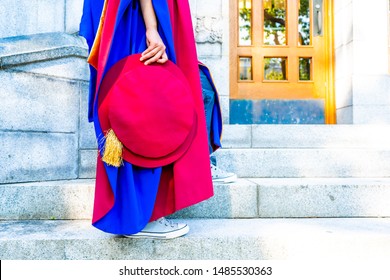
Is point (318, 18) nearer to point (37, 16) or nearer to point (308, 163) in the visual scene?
point (308, 163)

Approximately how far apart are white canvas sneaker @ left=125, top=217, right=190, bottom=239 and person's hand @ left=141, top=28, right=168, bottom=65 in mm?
856

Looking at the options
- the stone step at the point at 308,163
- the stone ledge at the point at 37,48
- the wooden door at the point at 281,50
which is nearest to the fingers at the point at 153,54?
the stone ledge at the point at 37,48

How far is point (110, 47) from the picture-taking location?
1.67m

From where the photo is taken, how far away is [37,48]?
2.56 metres

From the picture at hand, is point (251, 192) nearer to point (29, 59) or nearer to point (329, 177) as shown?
point (329, 177)

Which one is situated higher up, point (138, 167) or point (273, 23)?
point (273, 23)

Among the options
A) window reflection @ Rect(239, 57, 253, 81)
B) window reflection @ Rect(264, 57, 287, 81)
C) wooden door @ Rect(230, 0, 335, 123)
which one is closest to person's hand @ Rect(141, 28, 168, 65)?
wooden door @ Rect(230, 0, 335, 123)

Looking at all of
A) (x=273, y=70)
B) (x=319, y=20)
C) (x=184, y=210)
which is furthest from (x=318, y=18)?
(x=184, y=210)

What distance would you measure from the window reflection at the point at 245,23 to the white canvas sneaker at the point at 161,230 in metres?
3.64

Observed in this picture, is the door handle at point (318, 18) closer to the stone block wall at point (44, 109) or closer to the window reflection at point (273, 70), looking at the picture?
the window reflection at point (273, 70)

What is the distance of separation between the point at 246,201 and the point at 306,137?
56.6 inches

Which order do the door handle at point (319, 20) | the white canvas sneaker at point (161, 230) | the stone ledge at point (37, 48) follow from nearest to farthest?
the white canvas sneaker at point (161, 230) < the stone ledge at point (37, 48) < the door handle at point (319, 20)

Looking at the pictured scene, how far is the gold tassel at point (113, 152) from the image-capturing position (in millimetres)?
1615

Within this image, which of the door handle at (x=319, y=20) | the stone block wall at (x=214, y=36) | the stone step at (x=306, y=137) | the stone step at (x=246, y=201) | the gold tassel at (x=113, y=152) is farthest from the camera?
the door handle at (x=319, y=20)
